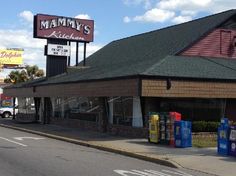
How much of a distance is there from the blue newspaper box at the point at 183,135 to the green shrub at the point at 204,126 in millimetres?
4478

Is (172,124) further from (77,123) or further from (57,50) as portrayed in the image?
(57,50)

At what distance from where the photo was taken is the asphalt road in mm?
12469

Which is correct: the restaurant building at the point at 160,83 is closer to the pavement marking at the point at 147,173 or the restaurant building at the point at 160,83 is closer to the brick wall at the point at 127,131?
the brick wall at the point at 127,131

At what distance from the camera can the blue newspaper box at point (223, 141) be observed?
16188 mm

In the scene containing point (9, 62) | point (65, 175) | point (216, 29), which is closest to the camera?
point (65, 175)

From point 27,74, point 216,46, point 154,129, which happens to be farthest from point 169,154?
point 27,74

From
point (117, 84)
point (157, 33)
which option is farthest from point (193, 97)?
point (157, 33)

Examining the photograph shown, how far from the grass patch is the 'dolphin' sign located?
19.2 meters

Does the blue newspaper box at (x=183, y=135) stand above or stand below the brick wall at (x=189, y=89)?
below

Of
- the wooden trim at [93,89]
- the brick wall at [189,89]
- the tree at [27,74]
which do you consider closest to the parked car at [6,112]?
the wooden trim at [93,89]

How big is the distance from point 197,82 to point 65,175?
40.3 ft

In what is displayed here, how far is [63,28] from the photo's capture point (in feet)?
129

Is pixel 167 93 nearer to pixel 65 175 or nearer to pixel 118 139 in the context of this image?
pixel 118 139

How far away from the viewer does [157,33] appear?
1363 inches
